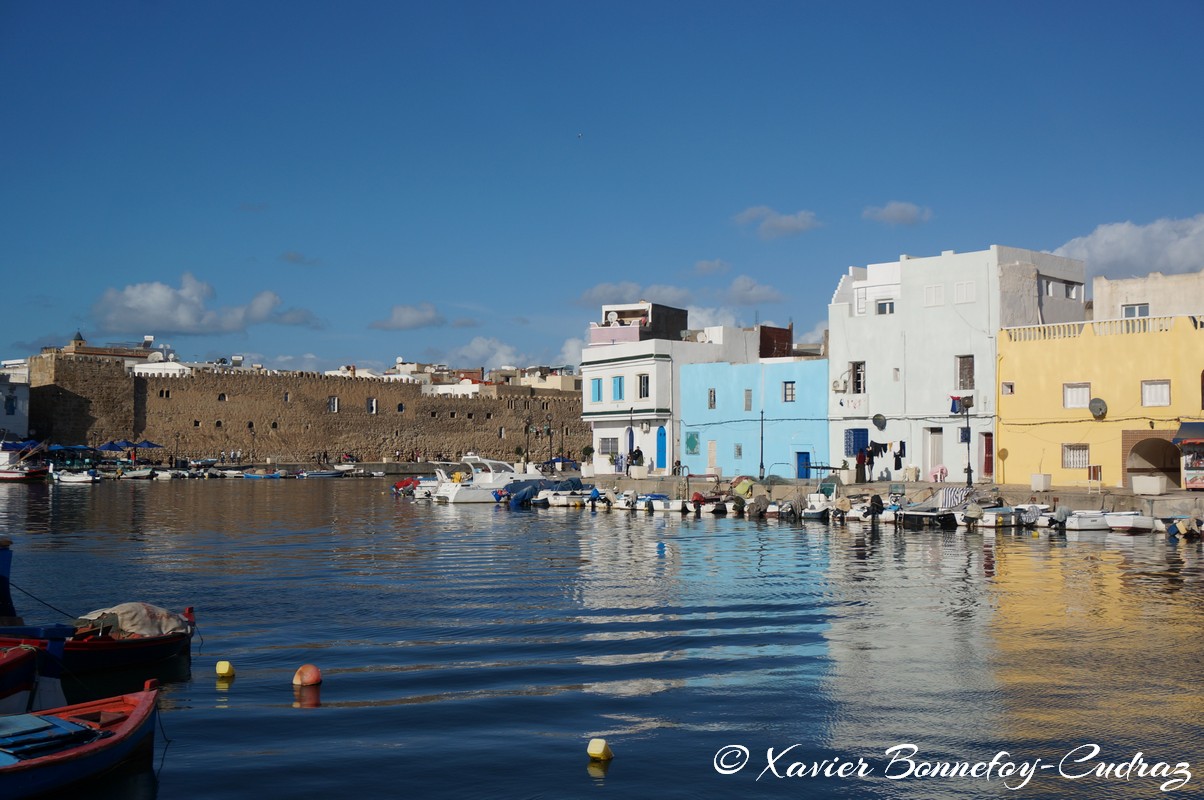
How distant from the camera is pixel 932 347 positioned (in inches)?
1393

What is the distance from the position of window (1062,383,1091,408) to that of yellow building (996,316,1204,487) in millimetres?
29

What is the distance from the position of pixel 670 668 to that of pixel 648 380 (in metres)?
31.9

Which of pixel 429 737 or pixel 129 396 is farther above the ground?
pixel 129 396

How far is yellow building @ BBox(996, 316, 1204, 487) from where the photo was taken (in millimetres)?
30203

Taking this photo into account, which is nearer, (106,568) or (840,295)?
(106,568)

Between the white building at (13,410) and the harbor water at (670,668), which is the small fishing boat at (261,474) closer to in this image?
the white building at (13,410)

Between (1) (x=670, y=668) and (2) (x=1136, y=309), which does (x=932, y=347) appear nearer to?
(2) (x=1136, y=309)

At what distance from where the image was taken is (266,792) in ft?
27.3

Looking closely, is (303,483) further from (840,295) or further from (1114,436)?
(1114,436)

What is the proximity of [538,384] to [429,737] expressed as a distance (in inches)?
3302

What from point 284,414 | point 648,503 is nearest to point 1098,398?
point 648,503

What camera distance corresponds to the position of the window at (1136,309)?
37.0 metres

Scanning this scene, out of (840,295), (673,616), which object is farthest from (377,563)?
(840,295)

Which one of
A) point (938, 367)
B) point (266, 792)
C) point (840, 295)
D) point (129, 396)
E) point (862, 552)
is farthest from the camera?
point (129, 396)
